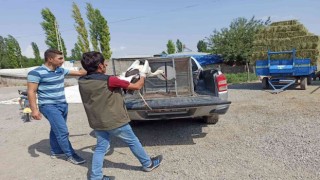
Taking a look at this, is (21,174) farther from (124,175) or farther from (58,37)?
(58,37)

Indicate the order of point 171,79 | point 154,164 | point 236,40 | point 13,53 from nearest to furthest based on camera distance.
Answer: point 154,164 → point 171,79 → point 236,40 → point 13,53

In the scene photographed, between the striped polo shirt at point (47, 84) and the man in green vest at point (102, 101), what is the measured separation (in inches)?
40.5

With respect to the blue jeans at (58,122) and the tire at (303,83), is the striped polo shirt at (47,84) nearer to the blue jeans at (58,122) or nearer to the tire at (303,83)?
the blue jeans at (58,122)

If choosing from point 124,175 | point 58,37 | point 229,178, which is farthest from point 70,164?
point 58,37

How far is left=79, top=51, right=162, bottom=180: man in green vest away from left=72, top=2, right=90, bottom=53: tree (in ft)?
123

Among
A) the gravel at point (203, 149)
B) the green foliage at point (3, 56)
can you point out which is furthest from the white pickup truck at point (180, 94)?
the green foliage at point (3, 56)

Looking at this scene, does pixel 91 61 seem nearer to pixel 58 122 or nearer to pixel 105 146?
pixel 105 146

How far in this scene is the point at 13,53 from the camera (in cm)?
4719

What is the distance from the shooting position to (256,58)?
1134 centimetres

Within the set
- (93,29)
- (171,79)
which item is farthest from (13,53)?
(171,79)

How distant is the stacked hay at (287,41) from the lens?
10.3 metres

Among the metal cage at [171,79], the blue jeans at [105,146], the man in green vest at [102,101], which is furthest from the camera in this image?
the metal cage at [171,79]

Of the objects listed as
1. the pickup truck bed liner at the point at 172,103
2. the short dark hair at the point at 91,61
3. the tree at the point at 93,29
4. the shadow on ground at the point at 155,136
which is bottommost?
the shadow on ground at the point at 155,136

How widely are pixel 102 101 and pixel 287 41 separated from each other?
9.76 metres
